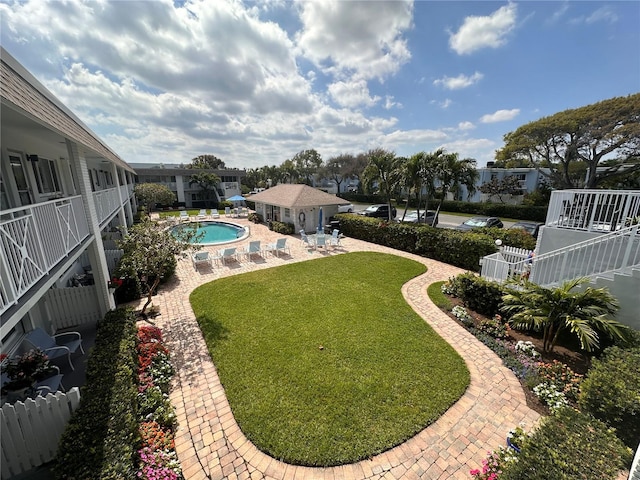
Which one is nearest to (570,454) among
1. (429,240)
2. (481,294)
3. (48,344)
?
(481,294)

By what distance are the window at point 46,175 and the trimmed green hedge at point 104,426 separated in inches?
285

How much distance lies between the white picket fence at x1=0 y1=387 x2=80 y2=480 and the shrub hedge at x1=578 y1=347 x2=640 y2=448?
28.1ft

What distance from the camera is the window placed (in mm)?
8492

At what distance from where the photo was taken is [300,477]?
154 inches

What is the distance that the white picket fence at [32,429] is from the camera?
3621 millimetres

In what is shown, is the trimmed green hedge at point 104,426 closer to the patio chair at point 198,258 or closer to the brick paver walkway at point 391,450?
the brick paver walkway at point 391,450

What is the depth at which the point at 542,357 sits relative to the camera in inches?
258

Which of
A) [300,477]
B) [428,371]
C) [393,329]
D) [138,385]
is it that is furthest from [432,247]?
[138,385]

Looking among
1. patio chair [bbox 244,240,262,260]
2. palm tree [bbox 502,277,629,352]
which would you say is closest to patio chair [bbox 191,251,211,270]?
patio chair [bbox 244,240,262,260]

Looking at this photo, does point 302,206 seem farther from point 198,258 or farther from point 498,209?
point 498,209

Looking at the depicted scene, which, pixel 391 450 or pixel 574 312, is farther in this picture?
pixel 574 312

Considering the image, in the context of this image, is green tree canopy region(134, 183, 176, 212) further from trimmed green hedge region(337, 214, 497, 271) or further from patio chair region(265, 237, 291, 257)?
trimmed green hedge region(337, 214, 497, 271)

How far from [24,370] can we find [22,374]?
0.07 m

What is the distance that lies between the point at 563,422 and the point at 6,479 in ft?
27.0
